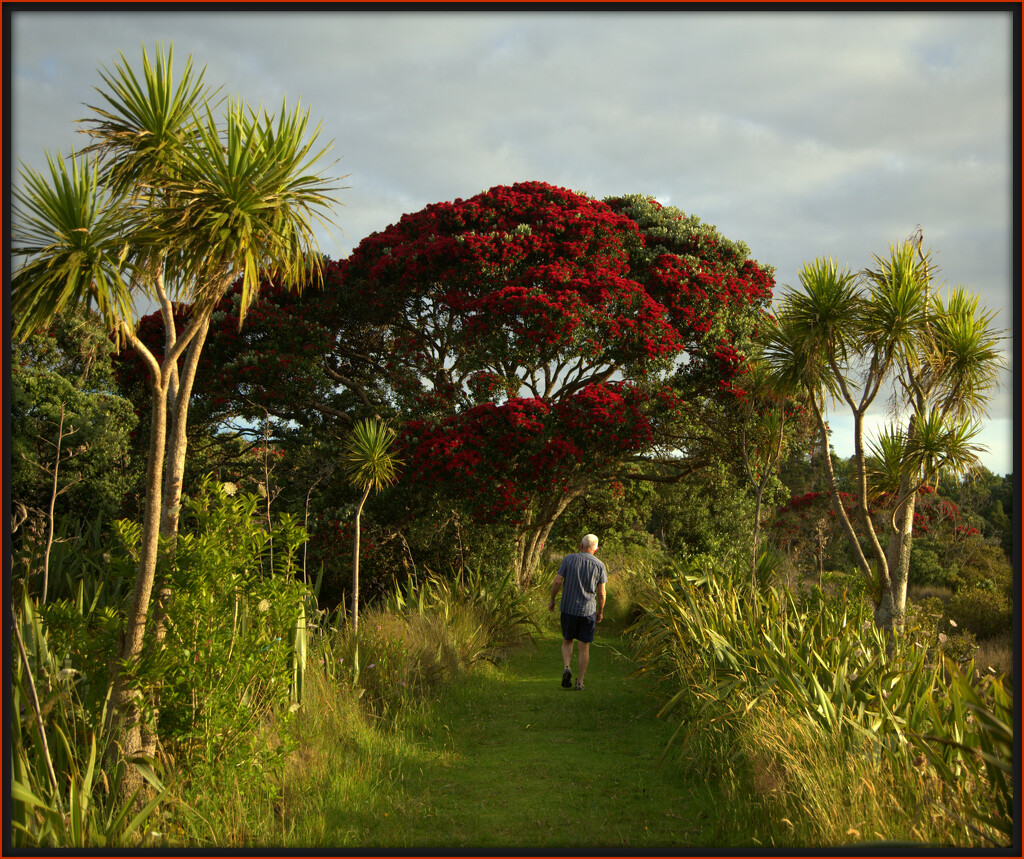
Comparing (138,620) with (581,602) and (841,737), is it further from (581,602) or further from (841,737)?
(581,602)

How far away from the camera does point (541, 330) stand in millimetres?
9523

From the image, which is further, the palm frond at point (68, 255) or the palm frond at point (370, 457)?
the palm frond at point (370, 457)

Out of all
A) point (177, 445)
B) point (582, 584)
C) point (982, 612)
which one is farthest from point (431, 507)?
point (982, 612)

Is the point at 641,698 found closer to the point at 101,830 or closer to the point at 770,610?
the point at 770,610

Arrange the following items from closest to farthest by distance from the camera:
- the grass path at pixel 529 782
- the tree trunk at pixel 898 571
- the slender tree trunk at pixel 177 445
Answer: the slender tree trunk at pixel 177 445 < the grass path at pixel 529 782 < the tree trunk at pixel 898 571

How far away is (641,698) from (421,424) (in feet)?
14.5

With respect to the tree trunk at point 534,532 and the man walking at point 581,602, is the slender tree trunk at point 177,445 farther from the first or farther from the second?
the tree trunk at point 534,532

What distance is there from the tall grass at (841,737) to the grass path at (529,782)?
1.26ft

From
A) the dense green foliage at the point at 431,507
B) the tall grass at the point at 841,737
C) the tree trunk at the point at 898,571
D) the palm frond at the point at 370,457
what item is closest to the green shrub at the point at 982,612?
the dense green foliage at the point at 431,507

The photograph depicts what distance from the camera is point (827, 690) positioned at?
4.54 m

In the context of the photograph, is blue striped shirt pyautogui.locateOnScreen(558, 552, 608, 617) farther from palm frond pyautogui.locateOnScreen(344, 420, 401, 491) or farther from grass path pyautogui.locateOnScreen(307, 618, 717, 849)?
palm frond pyautogui.locateOnScreen(344, 420, 401, 491)

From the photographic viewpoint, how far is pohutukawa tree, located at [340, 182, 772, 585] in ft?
30.5

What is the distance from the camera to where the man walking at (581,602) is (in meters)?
7.36

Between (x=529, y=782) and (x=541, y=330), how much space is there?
5990 millimetres
